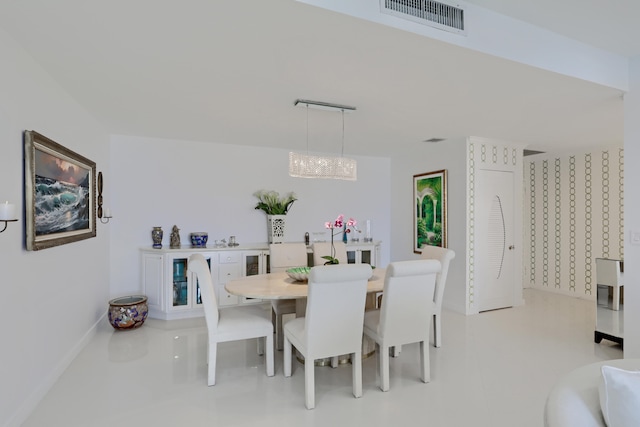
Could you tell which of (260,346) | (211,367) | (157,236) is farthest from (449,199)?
(157,236)

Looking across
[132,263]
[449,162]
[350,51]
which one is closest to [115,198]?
[132,263]

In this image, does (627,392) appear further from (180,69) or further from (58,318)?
(58,318)

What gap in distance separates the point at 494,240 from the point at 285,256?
9.23 feet

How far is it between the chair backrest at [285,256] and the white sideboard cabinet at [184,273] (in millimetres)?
628

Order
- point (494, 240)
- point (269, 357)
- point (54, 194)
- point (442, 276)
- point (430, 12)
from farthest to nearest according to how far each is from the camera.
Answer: point (494, 240)
point (442, 276)
point (269, 357)
point (54, 194)
point (430, 12)

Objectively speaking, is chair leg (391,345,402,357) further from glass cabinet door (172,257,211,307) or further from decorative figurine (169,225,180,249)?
decorative figurine (169,225,180,249)

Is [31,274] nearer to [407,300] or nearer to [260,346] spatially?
[260,346]

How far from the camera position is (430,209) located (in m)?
4.91

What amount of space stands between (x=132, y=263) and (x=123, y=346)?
1.30 m

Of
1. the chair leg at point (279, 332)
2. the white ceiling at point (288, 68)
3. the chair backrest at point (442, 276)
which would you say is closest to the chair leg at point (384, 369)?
the chair backrest at point (442, 276)

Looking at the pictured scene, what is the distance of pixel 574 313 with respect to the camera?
14.5 feet

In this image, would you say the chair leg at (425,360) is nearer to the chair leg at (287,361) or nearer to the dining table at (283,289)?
the dining table at (283,289)

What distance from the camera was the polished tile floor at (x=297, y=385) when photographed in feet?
→ 7.01

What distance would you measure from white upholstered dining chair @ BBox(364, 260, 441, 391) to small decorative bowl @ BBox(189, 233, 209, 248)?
9.03ft
